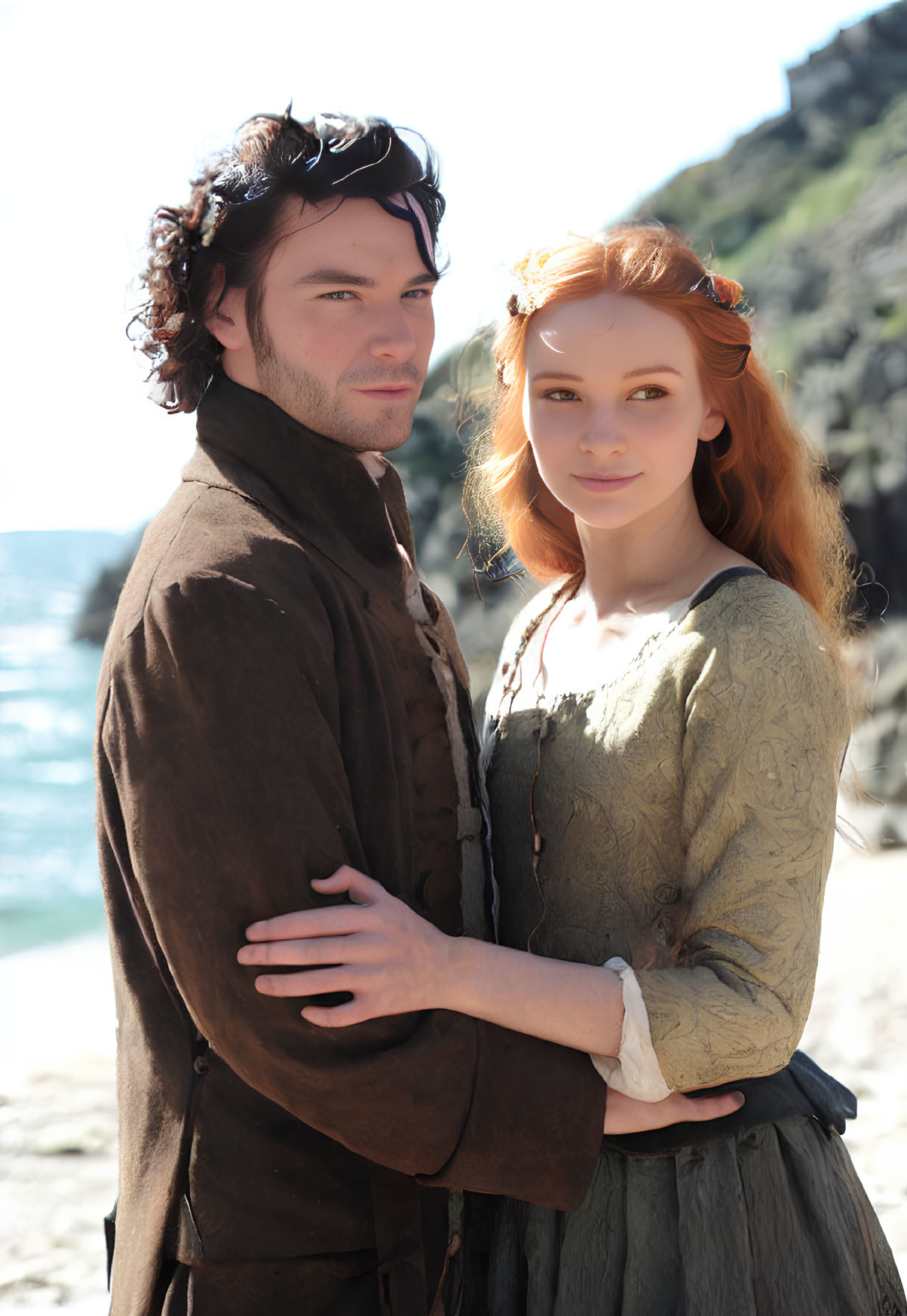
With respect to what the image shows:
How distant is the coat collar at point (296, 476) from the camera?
1698mm

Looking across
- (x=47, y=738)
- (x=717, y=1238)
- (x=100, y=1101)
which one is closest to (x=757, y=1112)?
(x=717, y=1238)

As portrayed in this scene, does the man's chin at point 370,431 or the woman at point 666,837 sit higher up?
the man's chin at point 370,431

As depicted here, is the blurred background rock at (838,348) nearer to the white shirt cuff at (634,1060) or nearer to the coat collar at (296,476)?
the coat collar at (296,476)

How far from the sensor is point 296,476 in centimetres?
172

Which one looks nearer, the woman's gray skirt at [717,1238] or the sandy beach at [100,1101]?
the woman's gray skirt at [717,1238]

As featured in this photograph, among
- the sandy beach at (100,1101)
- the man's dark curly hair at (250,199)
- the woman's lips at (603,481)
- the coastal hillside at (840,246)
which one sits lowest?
the sandy beach at (100,1101)

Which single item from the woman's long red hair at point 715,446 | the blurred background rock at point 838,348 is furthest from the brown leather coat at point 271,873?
the blurred background rock at point 838,348

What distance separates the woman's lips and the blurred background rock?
43cm

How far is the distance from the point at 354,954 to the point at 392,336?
36.5 inches

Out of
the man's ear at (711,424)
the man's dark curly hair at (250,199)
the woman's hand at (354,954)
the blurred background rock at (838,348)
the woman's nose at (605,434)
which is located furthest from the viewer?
the blurred background rock at (838,348)

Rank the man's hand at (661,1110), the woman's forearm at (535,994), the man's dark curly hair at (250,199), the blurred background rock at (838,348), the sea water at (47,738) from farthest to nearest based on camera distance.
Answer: the sea water at (47,738), the blurred background rock at (838,348), the man's dark curly hair at (250,199), the man's hand at (661,1110), the woman's forearm at (535,994)

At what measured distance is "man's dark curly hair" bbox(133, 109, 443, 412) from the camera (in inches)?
67.9

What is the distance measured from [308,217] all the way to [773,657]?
3.13ft

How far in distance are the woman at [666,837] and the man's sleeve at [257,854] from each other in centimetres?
5
